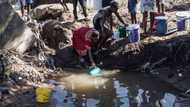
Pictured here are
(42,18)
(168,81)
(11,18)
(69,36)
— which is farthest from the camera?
(42,18)

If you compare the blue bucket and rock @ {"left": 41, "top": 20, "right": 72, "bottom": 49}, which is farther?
rock @ {"left": 41, "top": 20, "right": 72, "bottom": 49}

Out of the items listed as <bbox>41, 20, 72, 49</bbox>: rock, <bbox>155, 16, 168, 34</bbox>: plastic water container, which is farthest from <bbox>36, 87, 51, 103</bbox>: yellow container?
<bbox>155, 16, 168, 34</bbox>: plastic water container

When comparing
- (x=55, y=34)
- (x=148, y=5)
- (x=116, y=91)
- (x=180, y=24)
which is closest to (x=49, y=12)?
(x=55, y=34)

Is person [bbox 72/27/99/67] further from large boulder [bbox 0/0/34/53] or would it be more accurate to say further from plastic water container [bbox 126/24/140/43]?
large boulder [bbox 0/0/34/53]

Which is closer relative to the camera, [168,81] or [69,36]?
[168,81]

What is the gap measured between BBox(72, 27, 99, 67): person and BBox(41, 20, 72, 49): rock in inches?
61.5

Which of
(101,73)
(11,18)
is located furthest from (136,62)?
(11,18)

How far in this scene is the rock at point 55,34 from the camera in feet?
44.5

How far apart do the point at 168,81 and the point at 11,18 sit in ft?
14.4

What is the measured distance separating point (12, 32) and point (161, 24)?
3777 millimetres

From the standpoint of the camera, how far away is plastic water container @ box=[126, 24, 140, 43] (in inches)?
484

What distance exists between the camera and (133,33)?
12305mm

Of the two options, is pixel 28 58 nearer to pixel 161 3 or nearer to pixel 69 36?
pixel 69 36

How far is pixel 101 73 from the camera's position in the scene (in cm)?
1181
